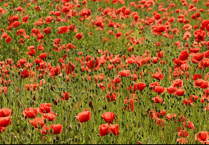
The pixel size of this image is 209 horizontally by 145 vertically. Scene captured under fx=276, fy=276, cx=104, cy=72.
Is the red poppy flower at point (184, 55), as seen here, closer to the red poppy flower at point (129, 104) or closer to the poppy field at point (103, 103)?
the poppy field at point (103, 103)

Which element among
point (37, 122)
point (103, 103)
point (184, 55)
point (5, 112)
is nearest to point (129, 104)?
point (103, 103)

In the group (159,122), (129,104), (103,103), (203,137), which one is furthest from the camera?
(103,103)

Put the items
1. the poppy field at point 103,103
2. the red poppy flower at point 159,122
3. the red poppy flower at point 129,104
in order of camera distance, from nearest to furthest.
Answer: the poppy field at point 103,103 < the red poppy flower at point 159,122 < the red poppy flower at point 129,104

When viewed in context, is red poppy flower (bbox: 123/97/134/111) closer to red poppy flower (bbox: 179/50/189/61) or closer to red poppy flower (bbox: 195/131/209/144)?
red poppy flower (bbox: 195/131/209/144)

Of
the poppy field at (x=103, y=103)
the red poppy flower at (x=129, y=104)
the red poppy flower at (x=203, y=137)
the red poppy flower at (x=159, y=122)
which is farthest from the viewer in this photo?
the red poppy flower at (x=129, y=104)

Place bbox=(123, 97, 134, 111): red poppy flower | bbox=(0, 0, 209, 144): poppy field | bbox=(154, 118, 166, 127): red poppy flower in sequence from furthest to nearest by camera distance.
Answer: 1. bbox=(123, 97, 134, 111): red poppy flower
2. bbox=(154, 118, 166, 127): red poppy flower
3. bbox=(0, 0, 209, 144): poppy field

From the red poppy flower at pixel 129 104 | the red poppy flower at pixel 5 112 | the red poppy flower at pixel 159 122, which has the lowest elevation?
the red poppy flower at pixel 159 122

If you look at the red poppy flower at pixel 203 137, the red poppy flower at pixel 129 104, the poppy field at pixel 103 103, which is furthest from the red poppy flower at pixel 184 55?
the red poppy flower at pixel 203 137

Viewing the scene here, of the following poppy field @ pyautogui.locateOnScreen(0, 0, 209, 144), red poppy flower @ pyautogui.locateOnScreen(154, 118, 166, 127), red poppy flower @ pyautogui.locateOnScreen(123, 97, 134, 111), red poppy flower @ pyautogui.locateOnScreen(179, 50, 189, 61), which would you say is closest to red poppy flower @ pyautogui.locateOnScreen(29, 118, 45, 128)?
poppy field @ pyautogui.locateOnScreen(0, 0, 209, 144)

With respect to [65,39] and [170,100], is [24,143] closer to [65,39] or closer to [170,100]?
[170,100]

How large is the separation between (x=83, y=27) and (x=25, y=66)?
268cm

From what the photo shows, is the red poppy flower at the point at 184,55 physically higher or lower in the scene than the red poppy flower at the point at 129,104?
higher

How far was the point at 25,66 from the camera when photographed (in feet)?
13.2

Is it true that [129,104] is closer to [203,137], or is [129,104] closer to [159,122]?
[159,122]
